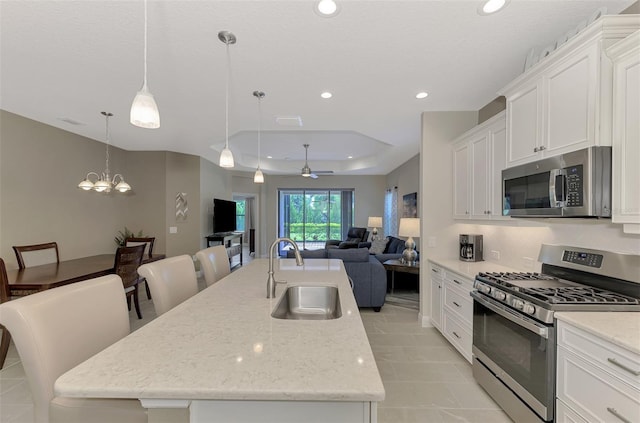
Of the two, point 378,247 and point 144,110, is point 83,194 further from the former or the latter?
point 378,247

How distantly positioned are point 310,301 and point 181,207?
16.0 feet

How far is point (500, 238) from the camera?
299cm

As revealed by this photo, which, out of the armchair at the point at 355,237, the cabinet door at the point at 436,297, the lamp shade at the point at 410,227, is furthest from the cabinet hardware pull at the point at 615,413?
the armchair at the point at 355,237

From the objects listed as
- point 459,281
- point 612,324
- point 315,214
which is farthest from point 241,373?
point 315,214

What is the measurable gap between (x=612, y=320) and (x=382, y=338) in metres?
2.12

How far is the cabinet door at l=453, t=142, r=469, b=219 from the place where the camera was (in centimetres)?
320

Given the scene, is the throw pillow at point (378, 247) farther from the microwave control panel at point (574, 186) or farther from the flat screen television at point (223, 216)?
the microwave control panel at point (574, 186)

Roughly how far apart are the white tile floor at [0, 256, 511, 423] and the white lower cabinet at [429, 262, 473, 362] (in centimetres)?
15

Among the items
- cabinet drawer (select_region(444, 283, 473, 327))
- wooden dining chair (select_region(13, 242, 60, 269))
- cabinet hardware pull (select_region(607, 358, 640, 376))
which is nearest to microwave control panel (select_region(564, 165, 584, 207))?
cabinet hardware pull (select_region(607, 358, 640, 376))

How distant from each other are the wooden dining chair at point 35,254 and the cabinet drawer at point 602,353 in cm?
501

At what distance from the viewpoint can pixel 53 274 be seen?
2906 mm

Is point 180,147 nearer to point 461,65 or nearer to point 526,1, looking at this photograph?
point 461,65

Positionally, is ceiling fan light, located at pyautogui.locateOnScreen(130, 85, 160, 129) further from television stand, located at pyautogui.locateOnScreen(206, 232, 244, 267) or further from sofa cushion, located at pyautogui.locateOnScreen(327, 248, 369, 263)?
television stand, located at pyautogui.locateOnScreen(206, 232, 244, 267)

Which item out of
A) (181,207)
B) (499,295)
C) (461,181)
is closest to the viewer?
(499,295)
